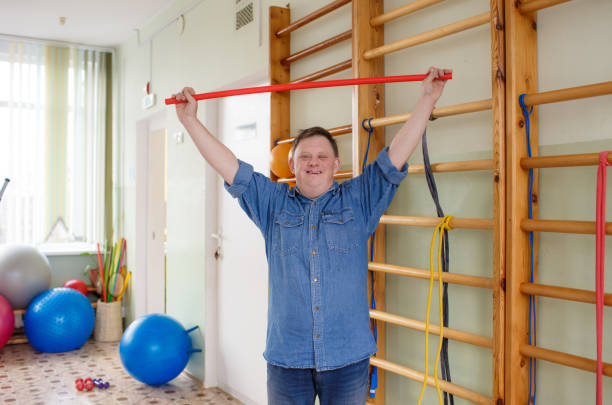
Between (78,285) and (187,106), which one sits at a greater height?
(187,106)

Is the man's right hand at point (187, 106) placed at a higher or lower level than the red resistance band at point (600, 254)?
higher

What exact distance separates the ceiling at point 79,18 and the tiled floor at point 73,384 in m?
2.98

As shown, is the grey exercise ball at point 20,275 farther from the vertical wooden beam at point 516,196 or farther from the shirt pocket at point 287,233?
the vertical wooden beam at point 516,196

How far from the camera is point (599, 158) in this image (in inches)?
58.0

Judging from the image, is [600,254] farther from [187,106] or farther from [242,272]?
[242,272]

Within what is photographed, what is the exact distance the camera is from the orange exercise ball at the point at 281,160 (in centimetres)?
273

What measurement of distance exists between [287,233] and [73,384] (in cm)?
306

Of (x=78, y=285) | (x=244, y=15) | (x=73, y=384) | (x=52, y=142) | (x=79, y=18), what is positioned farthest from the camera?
(x=52, y=142)

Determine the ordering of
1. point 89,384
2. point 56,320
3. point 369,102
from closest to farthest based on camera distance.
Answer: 1. point 369,102
2. point 89,384
3. point 56,320

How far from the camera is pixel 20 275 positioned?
4809 mm

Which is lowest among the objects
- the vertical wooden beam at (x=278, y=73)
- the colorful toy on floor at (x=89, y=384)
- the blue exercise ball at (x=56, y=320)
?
the colorful toy on floor at (x=89, y=384)

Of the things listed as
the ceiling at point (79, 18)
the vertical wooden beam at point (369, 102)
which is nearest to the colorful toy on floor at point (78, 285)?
the ceiling at point (79, 18)

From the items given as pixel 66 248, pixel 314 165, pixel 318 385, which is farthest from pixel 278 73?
pixel 66 248

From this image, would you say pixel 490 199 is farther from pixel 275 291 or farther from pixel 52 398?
pixel 52 398
